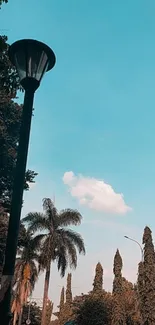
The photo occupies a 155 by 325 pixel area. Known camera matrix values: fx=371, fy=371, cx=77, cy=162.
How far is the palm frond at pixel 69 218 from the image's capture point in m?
28.6

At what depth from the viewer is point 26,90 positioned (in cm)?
395

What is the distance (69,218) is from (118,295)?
18712 millimetres

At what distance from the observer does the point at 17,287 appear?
38.0 meters

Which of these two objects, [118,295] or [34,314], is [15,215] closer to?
[118,295]

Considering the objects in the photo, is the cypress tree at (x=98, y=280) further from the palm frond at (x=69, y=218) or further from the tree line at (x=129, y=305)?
the palm frond at (x=69, y=218)

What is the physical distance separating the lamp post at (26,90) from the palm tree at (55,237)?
23.6 meters

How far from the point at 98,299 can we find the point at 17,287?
845cm

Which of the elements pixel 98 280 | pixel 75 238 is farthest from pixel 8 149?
pixel 98 280

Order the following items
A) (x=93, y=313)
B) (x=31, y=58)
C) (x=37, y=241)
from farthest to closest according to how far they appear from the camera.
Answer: (x=93, y=313), (x=37, y=241), (x=31, y=58)

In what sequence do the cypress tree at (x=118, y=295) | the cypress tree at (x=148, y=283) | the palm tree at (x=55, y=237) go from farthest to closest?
the cypress tree at (x=148, y=283), the cypress tree at (x=118, y=295), the palm tree at (x=55, y=237)

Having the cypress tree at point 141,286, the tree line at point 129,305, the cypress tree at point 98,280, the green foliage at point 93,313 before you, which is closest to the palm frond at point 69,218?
the tree line at point 129,305

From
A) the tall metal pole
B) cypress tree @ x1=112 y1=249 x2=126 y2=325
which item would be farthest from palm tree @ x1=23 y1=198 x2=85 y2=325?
the tall metal pole

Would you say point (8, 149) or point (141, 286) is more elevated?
point (8, 149)

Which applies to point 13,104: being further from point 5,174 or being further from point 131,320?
point 131,320
